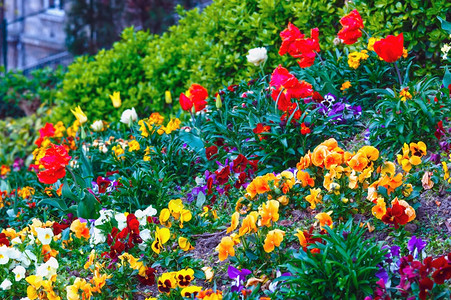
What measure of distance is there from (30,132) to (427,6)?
5828 mm

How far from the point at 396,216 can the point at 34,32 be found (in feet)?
62.6

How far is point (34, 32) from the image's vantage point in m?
19.8

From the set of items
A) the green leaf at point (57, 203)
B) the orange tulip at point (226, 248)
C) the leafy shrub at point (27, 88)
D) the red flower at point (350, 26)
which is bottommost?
the leafy shrub at point (27, 88)

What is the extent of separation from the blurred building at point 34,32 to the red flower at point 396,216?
16659 mm

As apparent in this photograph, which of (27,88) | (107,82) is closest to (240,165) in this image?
(107,82)

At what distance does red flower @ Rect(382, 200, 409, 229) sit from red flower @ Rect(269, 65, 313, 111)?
49.0 inches

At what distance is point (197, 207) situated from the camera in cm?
382

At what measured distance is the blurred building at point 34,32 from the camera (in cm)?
1881

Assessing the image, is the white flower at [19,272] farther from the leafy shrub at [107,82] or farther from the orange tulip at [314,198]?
the leafy shrub at [107,82]

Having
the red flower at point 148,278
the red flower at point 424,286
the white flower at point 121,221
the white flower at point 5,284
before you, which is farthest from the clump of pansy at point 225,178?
the red flower at point 424,286

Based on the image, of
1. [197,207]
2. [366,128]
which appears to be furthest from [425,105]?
[197,207]

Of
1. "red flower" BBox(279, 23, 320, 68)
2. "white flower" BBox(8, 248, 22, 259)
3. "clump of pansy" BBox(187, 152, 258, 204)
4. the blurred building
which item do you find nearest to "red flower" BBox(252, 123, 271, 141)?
"clump of pansy" BBox(187, 152, 258, 204)

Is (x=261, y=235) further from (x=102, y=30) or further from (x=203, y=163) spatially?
(x=102, y=30)

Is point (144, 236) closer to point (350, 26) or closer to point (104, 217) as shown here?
point (104, 217)
